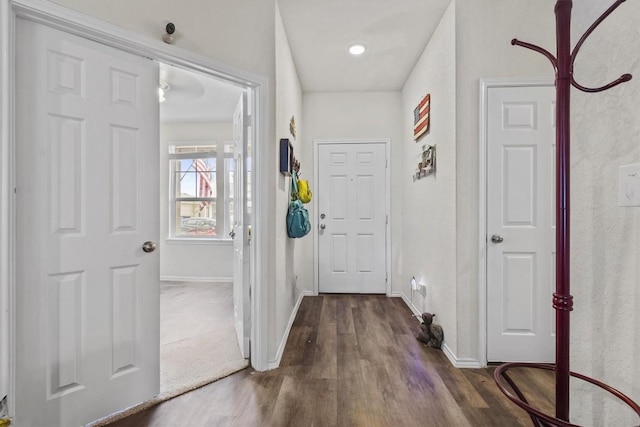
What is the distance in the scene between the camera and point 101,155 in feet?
4.83

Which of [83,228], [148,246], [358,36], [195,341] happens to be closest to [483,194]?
[358,36]

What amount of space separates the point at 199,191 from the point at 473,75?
4038mm

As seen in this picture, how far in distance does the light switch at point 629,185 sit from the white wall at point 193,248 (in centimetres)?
432

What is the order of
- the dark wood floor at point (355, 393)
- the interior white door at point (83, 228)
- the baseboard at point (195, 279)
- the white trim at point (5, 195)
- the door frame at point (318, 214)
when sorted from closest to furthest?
the white trim at point (5, 195), the interior white door at point (83, 228), the dark wood floor at point (355, 393), the door frame at point (318, 214), the baseboard at point (195, 279)

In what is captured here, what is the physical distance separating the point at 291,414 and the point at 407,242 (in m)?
2.36

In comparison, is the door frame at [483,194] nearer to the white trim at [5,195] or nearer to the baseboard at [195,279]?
the white trim at [5,195]

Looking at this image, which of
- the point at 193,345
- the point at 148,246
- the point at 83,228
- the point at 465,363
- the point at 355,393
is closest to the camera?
the point at 83,228

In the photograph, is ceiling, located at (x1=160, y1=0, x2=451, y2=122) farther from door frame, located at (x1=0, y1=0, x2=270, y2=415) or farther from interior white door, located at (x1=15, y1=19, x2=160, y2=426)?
interior white door, located at (x1=15, y1=19, x2=160, y2=426)

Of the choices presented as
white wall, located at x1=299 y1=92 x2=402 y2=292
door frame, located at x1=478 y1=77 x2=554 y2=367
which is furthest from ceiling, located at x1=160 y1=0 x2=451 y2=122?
door frame, located at x1=478 y1=77 x2=554 y2=367

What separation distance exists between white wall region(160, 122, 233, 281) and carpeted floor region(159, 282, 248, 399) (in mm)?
667

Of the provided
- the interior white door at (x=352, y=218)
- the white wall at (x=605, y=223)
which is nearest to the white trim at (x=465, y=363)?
the white wall at (x=605, y=223)

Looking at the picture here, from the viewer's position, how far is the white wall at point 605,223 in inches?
33.9

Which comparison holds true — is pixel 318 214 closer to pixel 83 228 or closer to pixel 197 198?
pixel 197 198

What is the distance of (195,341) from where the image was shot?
2.41 meters
